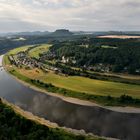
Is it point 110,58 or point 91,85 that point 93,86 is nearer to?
point 91,85

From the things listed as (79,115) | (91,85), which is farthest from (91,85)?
(79,115)

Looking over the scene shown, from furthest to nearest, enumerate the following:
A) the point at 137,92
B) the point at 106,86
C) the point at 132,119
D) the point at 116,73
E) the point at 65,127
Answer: the point at 116,73, the point at 106,86, the point at 137,92, the point at 132,119, the point at 65,127

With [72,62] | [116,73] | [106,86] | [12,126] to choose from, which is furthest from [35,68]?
[12,126]

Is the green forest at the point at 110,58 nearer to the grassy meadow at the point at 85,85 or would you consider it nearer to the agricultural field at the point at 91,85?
the grassy meadow at the point at 85,85

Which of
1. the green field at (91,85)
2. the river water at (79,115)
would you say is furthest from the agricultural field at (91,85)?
the river water at (79,115)

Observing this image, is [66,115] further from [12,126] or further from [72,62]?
[72,62]

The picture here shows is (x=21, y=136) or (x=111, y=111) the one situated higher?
(x=21, y=136)

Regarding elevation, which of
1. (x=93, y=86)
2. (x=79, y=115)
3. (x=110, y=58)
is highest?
(x=110, y=58)

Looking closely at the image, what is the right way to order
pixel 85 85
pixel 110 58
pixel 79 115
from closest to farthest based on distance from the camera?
1. pixel 79 115
2. pixel 85 85
3. pixel 110 58
